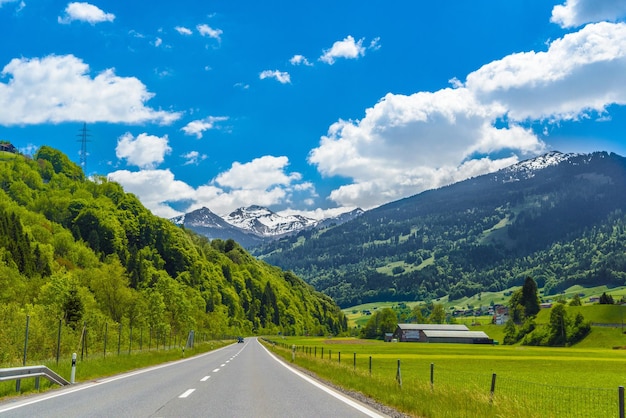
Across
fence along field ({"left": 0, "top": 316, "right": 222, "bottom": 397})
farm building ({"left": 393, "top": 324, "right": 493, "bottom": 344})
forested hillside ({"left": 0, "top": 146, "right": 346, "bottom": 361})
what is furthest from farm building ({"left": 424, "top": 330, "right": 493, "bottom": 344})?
fence along field ({"left": 0, "top": 316, "right": 222, "bottom": 397})

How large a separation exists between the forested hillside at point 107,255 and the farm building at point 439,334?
182 ft

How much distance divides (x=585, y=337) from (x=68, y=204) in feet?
487

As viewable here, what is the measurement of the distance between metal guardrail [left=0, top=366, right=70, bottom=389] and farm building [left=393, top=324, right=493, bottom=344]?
548 ft

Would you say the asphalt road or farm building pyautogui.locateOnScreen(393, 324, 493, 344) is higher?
the asphalt road

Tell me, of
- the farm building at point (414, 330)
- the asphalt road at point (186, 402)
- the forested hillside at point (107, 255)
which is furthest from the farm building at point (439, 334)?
the asphalt road at point (186, 402)

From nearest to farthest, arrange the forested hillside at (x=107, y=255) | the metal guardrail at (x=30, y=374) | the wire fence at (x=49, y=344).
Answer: the metal guardrail at (x=30, y=374) → the wire fence at (x=49, y=344) → the forested hillside at (x=107, y=255)

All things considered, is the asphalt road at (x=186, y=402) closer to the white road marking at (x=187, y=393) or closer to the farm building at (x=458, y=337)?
the white road marking at (x=187, y=393)

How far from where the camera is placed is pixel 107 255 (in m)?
148

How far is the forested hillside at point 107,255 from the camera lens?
8144 cm

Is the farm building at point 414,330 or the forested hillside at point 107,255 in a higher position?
the forested hillside at point 107,255

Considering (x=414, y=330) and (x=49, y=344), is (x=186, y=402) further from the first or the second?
(x=414, y=330)

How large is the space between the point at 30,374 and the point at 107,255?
139 m

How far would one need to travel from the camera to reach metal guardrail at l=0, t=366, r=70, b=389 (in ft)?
51.2

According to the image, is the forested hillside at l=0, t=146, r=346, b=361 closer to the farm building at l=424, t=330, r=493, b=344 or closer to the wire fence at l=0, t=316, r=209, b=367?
the wire fence at l=0, t=316, r=209, b=367
